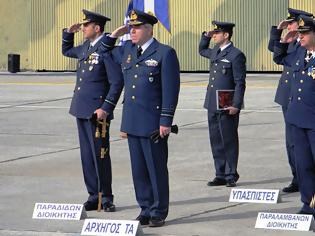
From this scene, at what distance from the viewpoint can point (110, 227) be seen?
7934 millimetres

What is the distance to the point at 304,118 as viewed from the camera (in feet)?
26.4

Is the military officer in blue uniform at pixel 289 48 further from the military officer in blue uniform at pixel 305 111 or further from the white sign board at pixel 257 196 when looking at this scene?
the white sign board at pixel 257 196

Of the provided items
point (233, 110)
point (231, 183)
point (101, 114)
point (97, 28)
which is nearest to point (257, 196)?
point (231, 183)

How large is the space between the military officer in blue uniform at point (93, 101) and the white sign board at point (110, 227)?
109cm

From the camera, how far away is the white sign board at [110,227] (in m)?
7.82

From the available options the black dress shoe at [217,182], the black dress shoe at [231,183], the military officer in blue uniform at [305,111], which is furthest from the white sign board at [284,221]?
the black dress shoe at [217,182]

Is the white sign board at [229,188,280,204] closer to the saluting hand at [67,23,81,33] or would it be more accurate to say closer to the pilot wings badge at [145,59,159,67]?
the pilot wings badge at [145,59,159,67]

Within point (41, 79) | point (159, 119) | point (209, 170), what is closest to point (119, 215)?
point (159, 119)

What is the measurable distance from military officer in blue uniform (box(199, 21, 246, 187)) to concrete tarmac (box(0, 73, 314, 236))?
0.83 feet

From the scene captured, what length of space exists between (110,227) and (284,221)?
4.93 feet

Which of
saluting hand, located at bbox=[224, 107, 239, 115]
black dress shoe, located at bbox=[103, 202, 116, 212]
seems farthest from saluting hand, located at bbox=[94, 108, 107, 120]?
saluting hand, located at bbox=[224, 107, 239, 115]

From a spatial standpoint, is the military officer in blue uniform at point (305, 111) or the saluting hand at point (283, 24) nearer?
the military officer in blue uniform at point (305, 111)

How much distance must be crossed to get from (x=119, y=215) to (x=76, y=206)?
18.0 inches

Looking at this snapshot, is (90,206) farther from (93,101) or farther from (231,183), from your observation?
(231,183)
